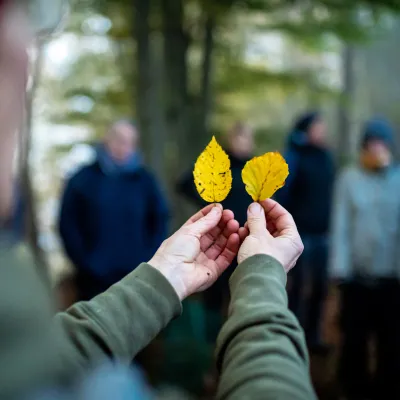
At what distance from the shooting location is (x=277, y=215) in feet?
2.02

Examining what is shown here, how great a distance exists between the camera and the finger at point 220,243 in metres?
0.61

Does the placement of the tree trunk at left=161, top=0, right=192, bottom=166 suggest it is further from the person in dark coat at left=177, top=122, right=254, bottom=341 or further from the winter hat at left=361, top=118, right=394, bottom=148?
the person in dark coat at left=177, top=122, right=254, bottom=341

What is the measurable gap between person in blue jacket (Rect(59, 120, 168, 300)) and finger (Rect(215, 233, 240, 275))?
317 mm

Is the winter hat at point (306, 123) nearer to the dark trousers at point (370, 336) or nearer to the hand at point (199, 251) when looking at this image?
the dark trousers at point (370, 336)

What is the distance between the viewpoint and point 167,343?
1.05 m

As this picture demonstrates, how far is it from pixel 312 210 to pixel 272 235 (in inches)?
22.2

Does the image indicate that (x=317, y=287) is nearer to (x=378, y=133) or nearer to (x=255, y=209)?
(x=378, y=133)

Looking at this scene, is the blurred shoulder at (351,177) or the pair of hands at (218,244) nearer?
the pair of hands at (218,244)

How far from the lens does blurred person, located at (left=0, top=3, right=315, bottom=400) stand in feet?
0.96

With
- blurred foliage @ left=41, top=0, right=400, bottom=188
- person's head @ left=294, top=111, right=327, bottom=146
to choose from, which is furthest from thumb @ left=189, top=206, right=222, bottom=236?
blurred foliage @ left=41, top=0, right=400, bottom=188

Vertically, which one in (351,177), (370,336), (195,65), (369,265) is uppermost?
(195,65)

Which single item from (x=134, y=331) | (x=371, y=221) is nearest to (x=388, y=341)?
(x=371, y=221)

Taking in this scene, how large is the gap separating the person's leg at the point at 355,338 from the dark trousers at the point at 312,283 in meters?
0.31

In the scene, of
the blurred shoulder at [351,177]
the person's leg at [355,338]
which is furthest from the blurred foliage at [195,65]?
the person's leg at [355,338]
